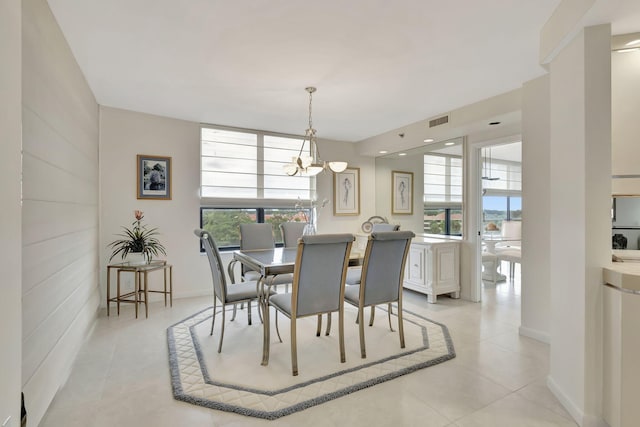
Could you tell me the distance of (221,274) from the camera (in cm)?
270

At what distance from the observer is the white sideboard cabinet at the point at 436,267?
417cm

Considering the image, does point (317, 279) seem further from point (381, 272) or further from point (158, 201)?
point (158, 201)

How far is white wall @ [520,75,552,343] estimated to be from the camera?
290cm

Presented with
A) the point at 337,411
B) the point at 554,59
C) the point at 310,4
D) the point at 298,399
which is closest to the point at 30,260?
the point at 298,399

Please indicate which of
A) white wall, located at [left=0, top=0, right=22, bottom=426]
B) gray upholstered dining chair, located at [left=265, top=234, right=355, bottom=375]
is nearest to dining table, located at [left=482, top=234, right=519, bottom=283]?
gray upholstered dining chair, located at [left=265, top=234, right=355, bottom=375]

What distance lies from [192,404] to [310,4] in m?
2.58

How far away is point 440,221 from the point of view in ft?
16.0

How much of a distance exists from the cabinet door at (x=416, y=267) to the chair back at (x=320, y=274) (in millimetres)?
2125

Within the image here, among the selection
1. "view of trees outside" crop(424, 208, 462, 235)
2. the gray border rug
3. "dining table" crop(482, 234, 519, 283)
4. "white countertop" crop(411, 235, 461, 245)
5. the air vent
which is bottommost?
the gray border rug

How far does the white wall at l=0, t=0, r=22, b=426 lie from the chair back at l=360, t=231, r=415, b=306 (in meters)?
2.08

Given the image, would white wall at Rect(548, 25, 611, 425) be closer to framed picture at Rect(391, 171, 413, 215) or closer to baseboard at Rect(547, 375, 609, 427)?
baseboard at Rect(547, 375, 609, 427)

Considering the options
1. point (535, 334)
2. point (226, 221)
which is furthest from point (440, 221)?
point (226, 221)

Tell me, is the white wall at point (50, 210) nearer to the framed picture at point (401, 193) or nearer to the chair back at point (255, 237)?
the chair back at point (255, 237)

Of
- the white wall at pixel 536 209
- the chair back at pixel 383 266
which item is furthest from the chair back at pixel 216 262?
the white wall at pixel 536 209
